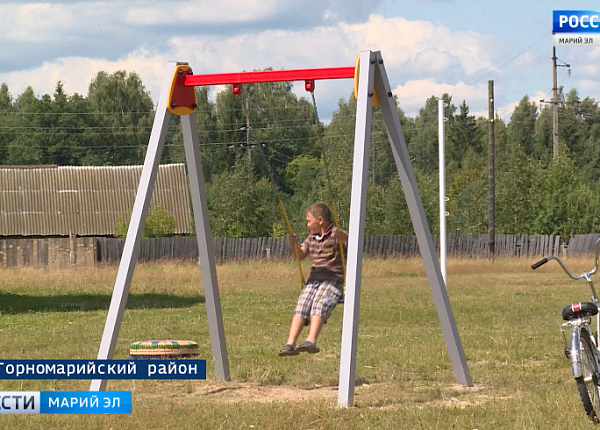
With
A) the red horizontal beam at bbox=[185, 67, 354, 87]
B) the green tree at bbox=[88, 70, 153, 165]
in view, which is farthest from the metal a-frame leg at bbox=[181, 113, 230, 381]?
the green tree at bbox=[88, 70, 153, 165]

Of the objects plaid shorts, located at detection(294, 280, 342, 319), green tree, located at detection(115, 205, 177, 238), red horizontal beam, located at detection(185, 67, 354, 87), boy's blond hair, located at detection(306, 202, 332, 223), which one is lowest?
plaid shorts, located at detection(294, 280, 342, 319)

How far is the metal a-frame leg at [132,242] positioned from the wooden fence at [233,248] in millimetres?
29125

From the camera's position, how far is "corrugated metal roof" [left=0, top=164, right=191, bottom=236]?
1730 inches

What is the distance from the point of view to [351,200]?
755cm

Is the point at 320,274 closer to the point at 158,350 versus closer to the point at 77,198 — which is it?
the point at 158,350

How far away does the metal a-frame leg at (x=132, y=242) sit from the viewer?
26.1 ft

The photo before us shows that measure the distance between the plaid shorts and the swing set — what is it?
819 mm

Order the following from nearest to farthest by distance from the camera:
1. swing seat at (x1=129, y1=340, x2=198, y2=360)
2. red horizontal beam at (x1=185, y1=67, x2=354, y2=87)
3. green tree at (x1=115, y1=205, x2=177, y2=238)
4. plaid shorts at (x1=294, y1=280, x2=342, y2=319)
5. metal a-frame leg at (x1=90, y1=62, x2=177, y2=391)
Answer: red horizontal beam at (x1=185, y1=67, x2=354, y2=87), metal a-frame leg at (x1=90, y1=62, x2=177, y2=391), plaid shorts at (x1=294, y1=280, x2=342, y2=319), swing seat at (x1=129, y1=340, x2=198, y2=360), green tree at (x1=115, y1=205, x2=177, y2=238)

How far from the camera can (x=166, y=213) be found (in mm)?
41469

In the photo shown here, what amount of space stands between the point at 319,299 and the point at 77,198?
38848 millimetres

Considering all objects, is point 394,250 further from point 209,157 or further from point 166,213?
point 209,157

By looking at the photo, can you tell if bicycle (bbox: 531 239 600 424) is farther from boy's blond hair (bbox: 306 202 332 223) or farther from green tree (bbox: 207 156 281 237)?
green tree (bbox: 207 156 281 237)

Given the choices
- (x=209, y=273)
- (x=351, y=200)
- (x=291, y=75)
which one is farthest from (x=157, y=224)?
(x=351, y=200)

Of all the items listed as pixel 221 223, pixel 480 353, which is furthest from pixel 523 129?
pixel 480 353
